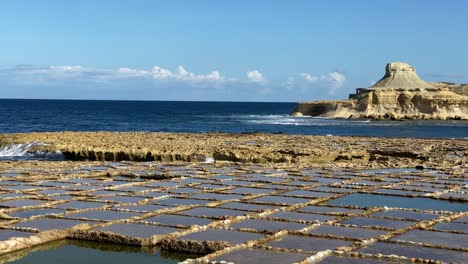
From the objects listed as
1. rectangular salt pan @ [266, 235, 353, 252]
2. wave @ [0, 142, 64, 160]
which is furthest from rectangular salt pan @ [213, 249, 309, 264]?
wave @ [0, 142, 64, 160]

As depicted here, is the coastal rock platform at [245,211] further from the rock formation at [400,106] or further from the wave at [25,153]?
the rock formation at [400,106]

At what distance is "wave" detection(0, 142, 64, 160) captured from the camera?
24.4m

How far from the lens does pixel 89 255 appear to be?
6.68m

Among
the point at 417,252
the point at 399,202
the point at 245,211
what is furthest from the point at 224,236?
the point at 399,202

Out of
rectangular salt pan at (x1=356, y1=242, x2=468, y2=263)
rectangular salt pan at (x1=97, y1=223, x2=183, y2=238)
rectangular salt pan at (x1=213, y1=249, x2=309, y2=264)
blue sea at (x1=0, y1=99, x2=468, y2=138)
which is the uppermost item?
rectangular salt pan at (x1=356, y1=242, x2=468, y2=263)

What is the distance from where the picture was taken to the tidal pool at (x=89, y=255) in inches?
254

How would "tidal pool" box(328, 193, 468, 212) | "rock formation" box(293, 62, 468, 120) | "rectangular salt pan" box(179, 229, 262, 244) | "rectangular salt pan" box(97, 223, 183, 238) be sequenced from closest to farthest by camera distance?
"rectangular salt pan" box(179, 229, 262, 244)
"rectangular salt pan" box(97, 223, 183, 238)
"tidal pool" box(328, 193, 468, 212)
"rock formation" box(293, 62, 468, 120)

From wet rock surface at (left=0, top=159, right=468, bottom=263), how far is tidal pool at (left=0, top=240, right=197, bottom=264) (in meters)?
0.12

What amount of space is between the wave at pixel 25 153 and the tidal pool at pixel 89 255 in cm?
1753

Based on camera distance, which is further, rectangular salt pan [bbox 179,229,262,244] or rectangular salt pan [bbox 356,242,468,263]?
rectangular salt pan [bbox 179,229,262,244]

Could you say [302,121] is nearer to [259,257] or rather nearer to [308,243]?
[308,243]

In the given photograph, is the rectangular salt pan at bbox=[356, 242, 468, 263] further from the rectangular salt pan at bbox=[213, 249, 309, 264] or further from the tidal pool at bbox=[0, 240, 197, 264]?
the tidal pool at bbox=[0, 240, 197, 264]

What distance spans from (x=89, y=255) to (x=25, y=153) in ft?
67.3

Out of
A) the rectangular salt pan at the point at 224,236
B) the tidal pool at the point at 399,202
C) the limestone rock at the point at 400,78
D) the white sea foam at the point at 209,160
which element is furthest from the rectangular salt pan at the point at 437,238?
the limestone rock at the point at 400,78
